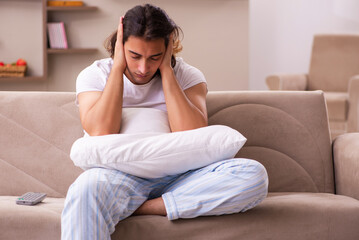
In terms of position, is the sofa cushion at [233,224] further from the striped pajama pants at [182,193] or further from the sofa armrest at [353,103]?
the sofa armrest at [353,103]

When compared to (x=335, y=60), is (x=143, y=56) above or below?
above

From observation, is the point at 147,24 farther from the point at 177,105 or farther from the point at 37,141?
the point at 37,141

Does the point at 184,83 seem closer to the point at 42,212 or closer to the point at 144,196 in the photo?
the point at 144,196

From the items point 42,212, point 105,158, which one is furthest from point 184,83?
point 42,212

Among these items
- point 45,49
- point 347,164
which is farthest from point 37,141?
point 45,49

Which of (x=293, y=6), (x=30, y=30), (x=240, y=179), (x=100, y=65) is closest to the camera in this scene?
(x=240, y=179)

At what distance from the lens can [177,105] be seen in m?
1.70

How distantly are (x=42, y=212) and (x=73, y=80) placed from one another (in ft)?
10.3

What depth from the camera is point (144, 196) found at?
1.50 metres

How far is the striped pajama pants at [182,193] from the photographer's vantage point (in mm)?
1302

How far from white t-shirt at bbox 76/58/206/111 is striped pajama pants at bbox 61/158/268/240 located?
0.40m

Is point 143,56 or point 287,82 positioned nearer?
point 143,56

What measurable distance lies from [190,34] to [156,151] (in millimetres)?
3146

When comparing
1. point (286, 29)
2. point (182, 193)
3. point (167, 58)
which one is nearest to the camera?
point (182, 193)
